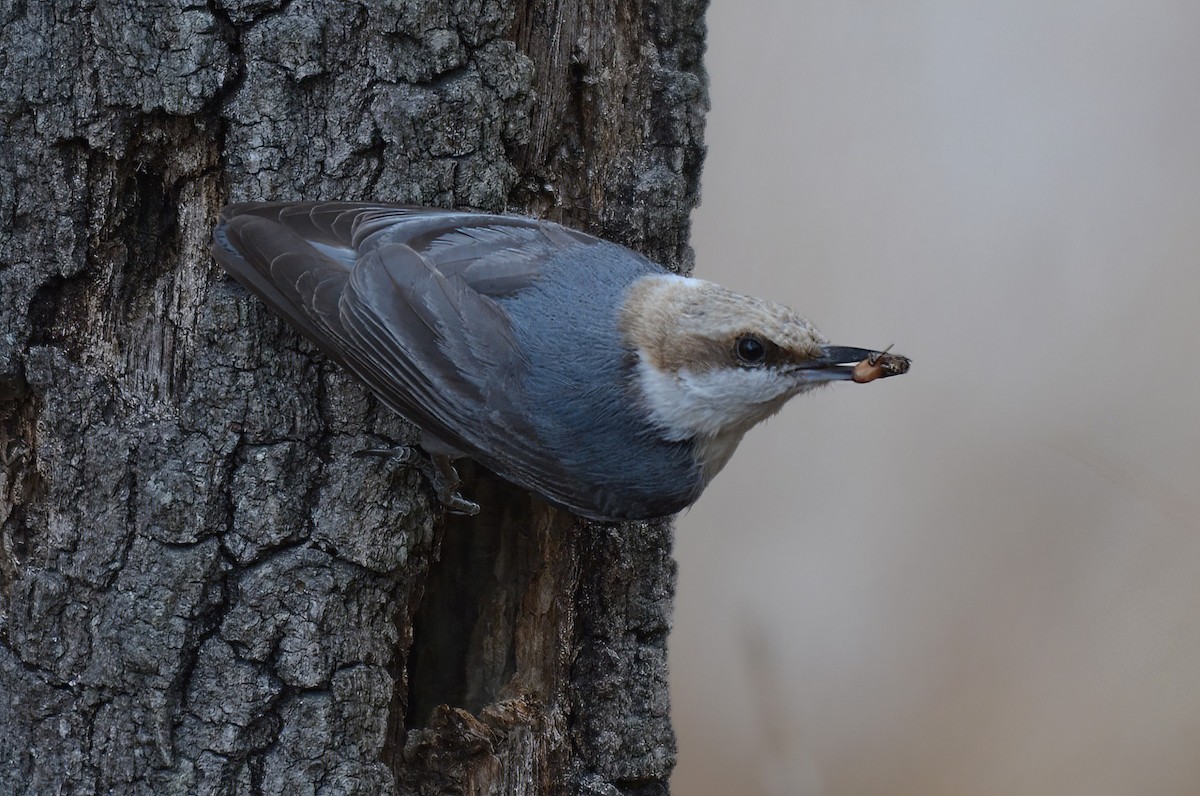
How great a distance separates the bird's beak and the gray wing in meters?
0.36

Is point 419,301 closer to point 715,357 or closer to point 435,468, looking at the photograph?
point 435,468

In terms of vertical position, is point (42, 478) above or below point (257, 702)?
above

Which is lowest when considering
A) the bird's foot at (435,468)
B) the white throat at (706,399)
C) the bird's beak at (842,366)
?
the bird's foot at (435,468)

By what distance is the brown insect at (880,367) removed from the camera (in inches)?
56.2

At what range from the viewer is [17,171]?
1497mm

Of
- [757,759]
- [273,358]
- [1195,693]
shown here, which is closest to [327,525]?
[273,358]

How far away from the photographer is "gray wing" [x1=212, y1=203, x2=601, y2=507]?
148cm

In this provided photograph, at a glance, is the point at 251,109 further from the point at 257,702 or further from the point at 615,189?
the point at 257,702

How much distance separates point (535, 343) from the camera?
1570mm

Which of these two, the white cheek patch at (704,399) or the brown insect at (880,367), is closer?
the brown insect at (880,367)

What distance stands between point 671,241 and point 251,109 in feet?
2.25

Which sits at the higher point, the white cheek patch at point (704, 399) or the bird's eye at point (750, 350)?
the bird's eye at point (750, 350)

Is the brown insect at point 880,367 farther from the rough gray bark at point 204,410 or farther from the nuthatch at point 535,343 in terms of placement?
the rough gray bark at point 204,410

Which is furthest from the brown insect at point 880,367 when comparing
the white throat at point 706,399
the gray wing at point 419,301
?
the gray wing at point 419,301
